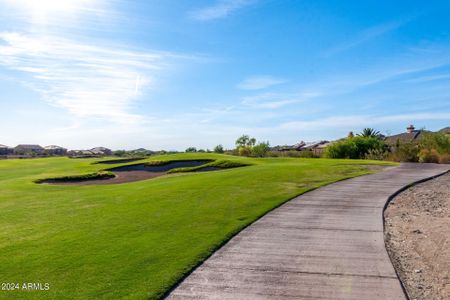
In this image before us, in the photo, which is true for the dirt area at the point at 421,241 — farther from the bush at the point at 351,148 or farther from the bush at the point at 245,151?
the bush at the point at 245,151

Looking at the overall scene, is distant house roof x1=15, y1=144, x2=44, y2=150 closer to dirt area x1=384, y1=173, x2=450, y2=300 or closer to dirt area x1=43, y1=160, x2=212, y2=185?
dirt area x1=43, y1=160, x2=212, y2=185

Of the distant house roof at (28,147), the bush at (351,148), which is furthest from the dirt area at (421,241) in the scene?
the distant house roof at (28,147)

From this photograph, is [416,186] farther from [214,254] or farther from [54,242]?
[54,242]

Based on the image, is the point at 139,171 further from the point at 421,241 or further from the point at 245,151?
the point at 245,151

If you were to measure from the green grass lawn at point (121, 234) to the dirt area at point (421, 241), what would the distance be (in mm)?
2752

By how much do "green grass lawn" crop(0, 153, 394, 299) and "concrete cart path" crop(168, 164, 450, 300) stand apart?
36 centimetres

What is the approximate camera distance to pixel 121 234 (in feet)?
21.8

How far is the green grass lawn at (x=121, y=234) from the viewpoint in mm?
4488

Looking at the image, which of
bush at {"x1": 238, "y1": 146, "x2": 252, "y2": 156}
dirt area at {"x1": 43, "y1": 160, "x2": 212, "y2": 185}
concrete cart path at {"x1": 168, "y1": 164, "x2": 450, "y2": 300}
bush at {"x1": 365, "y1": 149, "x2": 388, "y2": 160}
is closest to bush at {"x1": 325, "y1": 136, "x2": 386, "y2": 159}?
bush at {"x1": 365, "y1": 149, "x2": 388, "y2": 160}

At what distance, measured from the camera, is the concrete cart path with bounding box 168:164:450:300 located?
13.8ft

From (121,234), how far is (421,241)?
548cm

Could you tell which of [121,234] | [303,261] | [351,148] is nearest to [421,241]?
[303,261]

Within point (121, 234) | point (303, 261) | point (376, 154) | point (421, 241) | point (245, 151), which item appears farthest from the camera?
point (245, 151)

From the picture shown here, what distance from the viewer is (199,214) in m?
8.16
